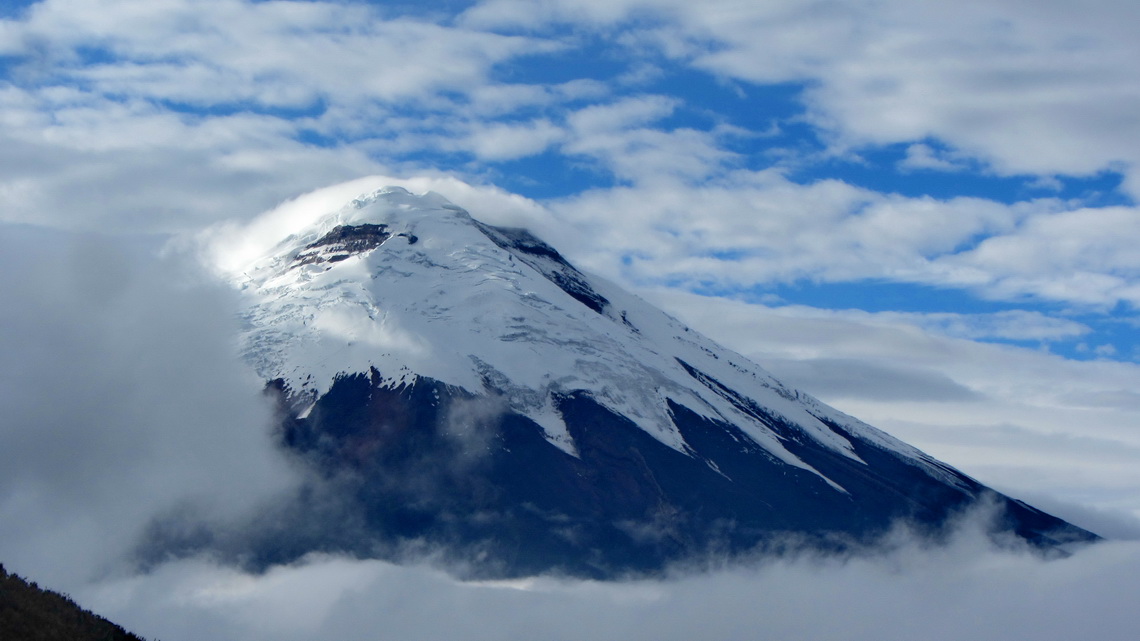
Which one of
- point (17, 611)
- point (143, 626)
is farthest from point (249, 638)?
point (17, 611)

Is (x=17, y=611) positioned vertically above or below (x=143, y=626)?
above

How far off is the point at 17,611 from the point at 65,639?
2068 mm

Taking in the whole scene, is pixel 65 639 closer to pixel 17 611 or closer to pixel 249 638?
pixel 17 611

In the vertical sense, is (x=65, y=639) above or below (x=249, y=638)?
above

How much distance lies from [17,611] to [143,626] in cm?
16323

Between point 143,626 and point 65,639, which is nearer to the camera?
point 65,639

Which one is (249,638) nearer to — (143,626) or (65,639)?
(143,626)

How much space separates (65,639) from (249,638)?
535 feet

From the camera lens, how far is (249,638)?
7805 inches

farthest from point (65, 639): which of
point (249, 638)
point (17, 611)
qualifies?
point (249, 638)

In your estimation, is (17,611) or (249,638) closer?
(17,611)

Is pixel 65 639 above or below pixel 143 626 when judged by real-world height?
above

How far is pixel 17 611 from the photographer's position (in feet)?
143

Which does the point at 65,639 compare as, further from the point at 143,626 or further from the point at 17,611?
the point at 143,626
